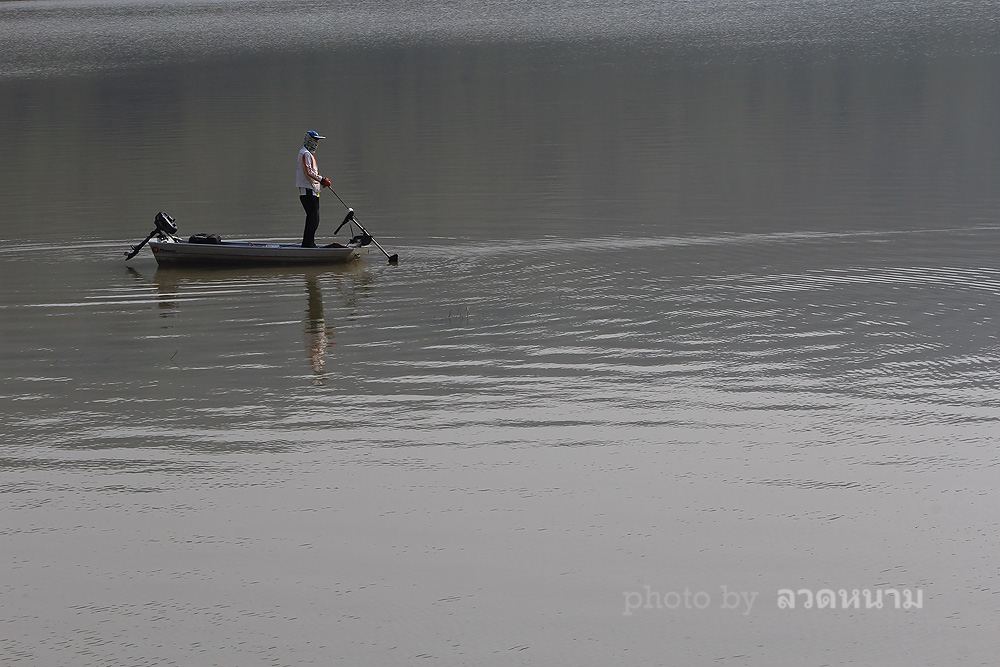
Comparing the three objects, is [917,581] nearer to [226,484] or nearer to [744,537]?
[744,537]

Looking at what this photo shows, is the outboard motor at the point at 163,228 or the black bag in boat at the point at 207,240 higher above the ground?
the outboard motor at the point at 163,228

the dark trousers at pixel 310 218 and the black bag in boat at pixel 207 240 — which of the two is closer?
the black bag in boat at pixel 207 240

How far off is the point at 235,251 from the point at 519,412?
9.02 metres

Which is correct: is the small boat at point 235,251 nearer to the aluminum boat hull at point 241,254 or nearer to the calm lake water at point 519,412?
the aluminum boat hull at point 241,254

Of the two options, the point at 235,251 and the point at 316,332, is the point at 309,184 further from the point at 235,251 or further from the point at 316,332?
the point at 316,332

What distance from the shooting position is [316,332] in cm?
1608

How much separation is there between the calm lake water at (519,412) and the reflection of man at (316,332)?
0.08m

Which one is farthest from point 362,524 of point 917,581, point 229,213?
point 229,213

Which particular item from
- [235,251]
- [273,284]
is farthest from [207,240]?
[273,284]

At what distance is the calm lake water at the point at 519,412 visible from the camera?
8.28 meters

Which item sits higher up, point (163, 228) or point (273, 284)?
point (163, 228)

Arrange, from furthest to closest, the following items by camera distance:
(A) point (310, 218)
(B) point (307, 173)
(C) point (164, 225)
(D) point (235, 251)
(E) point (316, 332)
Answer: (A) point (310, 218) → (B) point (307, 173) → (C) point (164, 225) → (D) point (235, 251) → (E) point (316, 332)

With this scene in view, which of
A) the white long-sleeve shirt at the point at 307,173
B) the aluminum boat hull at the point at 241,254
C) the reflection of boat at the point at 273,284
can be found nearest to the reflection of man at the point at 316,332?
the reflection of boat at the point at 273,284

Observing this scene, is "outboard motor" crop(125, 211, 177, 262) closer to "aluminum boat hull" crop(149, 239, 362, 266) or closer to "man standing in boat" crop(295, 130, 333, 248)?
"aluminum boat hull" crop(149, 239, 362, 266)
